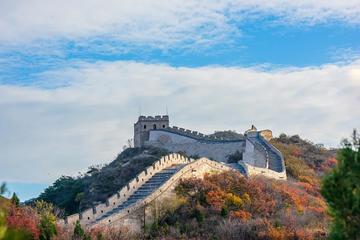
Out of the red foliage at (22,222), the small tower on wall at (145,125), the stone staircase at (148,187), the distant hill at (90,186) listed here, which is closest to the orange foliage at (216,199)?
the stone staircase at (148,187)

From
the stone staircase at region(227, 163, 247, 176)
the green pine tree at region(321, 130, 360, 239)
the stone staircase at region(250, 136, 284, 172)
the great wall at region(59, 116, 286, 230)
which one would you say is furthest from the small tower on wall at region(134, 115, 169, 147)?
the green pine tree at region(321, 130, 360, 239)

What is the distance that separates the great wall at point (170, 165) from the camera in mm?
28016

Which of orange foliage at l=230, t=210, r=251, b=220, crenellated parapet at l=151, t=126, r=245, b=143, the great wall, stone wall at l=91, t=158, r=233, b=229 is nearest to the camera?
stone wall at l=91, t=158, r=233, b=229

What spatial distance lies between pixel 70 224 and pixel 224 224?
612 cm

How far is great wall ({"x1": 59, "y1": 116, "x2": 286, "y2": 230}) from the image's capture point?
28016 mm

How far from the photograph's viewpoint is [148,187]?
3050cm

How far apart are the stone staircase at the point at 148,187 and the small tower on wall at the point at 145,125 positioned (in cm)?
1954

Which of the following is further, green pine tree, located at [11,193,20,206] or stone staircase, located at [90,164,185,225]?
stone staircase, located at [90,164,185,225]

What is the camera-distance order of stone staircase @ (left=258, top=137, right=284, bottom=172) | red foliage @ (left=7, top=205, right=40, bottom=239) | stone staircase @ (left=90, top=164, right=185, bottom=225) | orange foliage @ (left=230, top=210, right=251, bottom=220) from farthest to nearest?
1. stone staircase @ (left=258, top=137, right=284, bottom=172)
2. orange foliage @ (left=230, top=210, right=251, bottom=220)
3. stone staircase @ (left=90, top=164, right=185, bottom=225)
4. red foliage @ (left=7, top=205, right=40, bottom=239)

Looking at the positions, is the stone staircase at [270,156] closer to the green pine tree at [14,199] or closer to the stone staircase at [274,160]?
the stone staircase at [274,160]

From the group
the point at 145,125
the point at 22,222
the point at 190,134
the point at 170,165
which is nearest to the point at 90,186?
the point at 170,165

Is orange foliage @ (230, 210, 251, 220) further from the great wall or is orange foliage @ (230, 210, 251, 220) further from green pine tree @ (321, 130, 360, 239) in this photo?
green pine tree @ (321, 130, 360, 239)

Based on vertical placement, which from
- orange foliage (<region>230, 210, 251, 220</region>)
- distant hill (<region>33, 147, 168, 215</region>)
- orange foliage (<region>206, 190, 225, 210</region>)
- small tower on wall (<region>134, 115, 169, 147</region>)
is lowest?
orange foliage (<region>230, 210, 251, 220</region>)

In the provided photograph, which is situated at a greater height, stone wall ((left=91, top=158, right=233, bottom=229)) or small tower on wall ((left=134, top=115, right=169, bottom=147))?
small tower on wall ((left=134, top=115, right=169, bottom=147))
